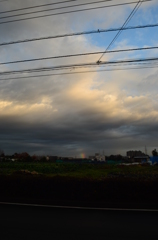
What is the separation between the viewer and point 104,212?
318 inches

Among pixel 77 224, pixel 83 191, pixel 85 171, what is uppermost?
pixel 83 191

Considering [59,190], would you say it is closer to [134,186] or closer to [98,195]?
[98,195]

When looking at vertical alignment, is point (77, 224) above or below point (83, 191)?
Answer: below

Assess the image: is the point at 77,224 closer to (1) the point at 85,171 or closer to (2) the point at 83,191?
(2) the point at 83,191

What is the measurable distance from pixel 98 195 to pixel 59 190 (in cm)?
210

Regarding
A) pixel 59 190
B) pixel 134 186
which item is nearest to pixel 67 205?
pixel 59 190

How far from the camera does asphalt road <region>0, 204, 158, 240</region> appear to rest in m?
5.32

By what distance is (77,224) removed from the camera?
6.32 m

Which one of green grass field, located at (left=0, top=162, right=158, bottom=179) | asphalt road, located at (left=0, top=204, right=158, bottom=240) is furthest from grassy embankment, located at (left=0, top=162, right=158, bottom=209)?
green grass field, located at (left=0, top=162, right=158, bottom=179)

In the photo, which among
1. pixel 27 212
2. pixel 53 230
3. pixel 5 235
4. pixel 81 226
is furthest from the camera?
pixel 27 212

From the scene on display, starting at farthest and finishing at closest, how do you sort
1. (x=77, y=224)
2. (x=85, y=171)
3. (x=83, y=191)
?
(x=85, y=171) → (x=83, y=191) → (x=77, y=224)

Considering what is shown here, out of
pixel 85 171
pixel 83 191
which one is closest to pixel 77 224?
pixel 83 191

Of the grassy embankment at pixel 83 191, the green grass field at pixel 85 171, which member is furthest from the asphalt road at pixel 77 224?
the green grass field at pixel 85 171

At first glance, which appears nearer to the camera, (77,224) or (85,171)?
(77,224)
